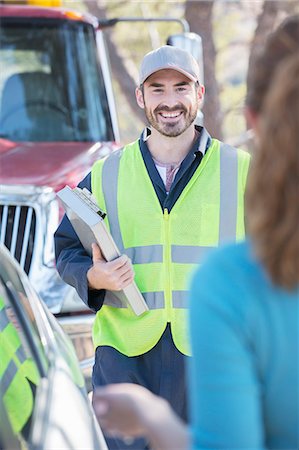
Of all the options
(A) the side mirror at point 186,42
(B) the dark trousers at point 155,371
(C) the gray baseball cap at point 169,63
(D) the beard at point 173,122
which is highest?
(A) the side mirror at point 186,42

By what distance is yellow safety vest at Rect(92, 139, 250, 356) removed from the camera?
14.5 feet

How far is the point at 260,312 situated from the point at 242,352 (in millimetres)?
67

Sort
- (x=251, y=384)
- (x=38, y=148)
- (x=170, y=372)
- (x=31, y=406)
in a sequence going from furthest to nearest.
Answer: (x=38, y=148) → (x=170, y=372) → (x=31, y=406) → (x=251, y=384)

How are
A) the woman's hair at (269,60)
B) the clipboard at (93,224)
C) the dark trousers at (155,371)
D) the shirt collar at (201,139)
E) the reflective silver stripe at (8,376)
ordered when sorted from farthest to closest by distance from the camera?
1. the shirt collar at (201,139)
2. the dark trousers at (155,371)
3. the clipboard at (93,224)
4. the reflective silver stripe at (8,376)
5. the woman's hair at (269,60)

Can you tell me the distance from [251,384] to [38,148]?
5.96m

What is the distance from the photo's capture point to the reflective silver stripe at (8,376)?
309 cm

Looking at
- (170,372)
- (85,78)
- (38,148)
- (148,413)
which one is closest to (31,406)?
(148,413)

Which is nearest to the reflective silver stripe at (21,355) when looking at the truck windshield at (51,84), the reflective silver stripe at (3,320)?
the reflective silver stripe at (3,320)

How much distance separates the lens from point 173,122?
181 inches

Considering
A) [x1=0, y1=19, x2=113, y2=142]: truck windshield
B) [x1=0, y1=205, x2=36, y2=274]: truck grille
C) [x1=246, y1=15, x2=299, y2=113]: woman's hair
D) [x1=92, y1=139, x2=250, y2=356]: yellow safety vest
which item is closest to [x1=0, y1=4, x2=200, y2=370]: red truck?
[x1=0, y1=19, x2=113, y2=142]: truck windshield

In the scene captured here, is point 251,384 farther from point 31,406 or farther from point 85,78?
point 85,78

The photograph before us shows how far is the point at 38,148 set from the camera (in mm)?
7754

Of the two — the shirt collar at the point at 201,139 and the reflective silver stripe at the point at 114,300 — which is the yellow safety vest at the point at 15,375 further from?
the shirt collar at the point at 201,139

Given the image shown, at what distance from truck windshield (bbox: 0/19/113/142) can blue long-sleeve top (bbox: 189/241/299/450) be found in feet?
19.9
